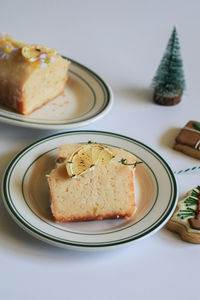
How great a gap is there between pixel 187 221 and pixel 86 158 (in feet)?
1.80

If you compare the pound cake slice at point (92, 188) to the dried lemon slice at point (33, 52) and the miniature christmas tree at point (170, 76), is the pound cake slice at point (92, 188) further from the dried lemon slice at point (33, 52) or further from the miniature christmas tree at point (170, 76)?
the miniature christmas tree at point (170, 76)

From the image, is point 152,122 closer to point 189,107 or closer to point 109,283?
point 189,107

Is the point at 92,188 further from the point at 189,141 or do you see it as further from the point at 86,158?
the point at 189,141

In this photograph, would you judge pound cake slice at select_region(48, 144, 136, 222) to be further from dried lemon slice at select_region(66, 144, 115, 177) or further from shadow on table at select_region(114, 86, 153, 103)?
shadow on table at select_region(114, 86, 153, 103)

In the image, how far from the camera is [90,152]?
2062 mm

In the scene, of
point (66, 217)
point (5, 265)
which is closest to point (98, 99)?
point (66, 217)

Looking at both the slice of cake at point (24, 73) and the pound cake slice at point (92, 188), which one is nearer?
the pound cake slice at point (92, 188)

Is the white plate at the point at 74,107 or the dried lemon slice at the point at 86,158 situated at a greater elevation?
the white plate at the point at 74,107

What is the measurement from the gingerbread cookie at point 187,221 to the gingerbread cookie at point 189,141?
501mm

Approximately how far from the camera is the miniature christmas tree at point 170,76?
2.85 m

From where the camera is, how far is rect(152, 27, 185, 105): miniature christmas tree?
2846 mm

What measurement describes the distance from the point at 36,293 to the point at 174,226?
693 millimetres

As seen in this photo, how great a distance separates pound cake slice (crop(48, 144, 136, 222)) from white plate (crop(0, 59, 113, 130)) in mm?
456

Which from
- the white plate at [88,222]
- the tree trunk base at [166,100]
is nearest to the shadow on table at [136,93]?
the tree trunk base at [166,100]
